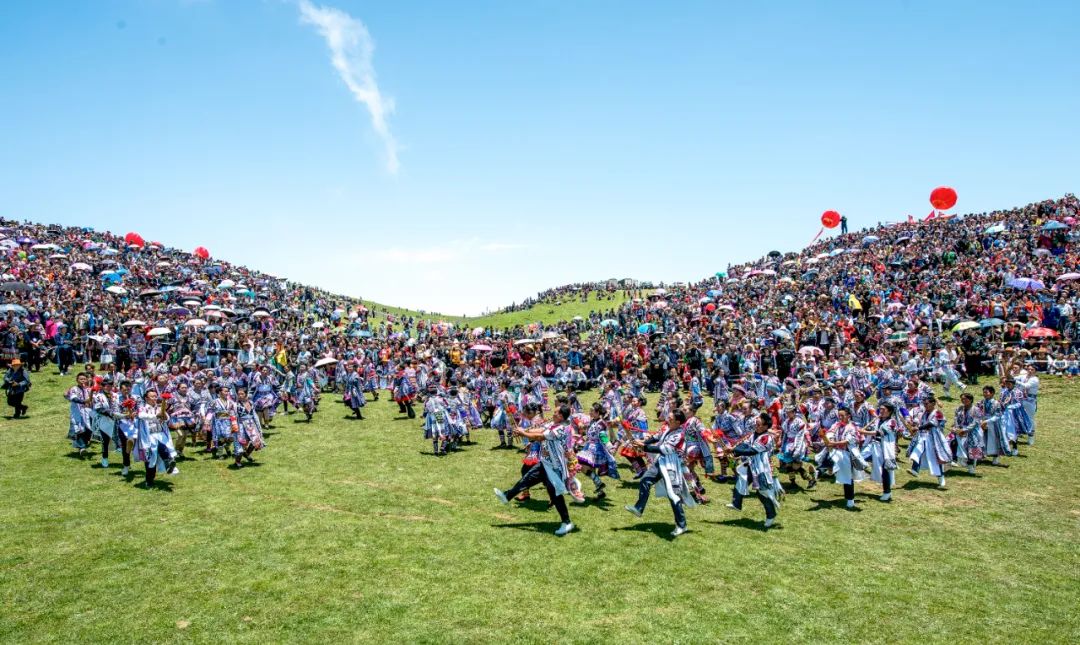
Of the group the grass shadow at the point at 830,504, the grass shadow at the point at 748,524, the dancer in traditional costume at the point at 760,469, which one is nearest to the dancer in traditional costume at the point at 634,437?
the grass shadow at the point at 748,524

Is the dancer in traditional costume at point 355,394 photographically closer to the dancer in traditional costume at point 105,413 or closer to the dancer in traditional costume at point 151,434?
the dancer in traditional costume at point 105,413

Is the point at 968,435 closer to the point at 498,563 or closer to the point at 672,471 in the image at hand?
the point at 672,471

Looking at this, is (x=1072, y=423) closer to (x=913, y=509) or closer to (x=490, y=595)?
(x=913, y=509)

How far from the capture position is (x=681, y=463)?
Result: 39.0 ft

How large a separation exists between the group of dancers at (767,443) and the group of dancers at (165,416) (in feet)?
26.4

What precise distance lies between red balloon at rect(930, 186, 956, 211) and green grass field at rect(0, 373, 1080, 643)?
54.3 metres

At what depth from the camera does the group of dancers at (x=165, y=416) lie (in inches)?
582

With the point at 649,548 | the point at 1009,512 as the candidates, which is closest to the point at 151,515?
the point at 649,548

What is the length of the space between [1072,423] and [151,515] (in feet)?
90.5

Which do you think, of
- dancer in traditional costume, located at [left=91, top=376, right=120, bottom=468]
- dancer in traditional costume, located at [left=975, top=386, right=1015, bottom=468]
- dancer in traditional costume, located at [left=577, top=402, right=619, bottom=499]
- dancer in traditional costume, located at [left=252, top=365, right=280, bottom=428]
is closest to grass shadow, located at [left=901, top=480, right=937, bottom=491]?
dancer in traditional costume, located at [left=975, top=386, right=1015, bottom=468]

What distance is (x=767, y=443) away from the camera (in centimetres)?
1259

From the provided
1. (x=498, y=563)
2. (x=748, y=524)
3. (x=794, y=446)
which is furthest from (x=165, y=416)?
(x=794, y=446)

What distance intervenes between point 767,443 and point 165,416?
44.0 feet

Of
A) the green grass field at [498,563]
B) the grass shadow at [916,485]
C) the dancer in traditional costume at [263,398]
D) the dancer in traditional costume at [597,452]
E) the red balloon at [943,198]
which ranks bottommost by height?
the green grass field at [498,563]
